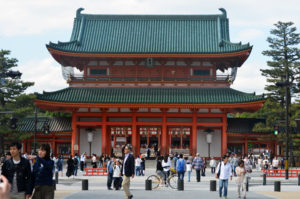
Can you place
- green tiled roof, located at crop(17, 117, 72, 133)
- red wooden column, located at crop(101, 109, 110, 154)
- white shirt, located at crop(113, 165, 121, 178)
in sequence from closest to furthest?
1. white shirt, located at crop(113, 165, 121, 178)
2. red wooden column, located at crop(101, 109, 110, 154)
3. green tiled roof, located at crop(17, 117, 72, 133)

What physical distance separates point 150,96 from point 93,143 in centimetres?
719

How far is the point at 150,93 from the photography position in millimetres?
43438

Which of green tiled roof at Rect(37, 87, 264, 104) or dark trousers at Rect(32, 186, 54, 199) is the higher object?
green tiled roof at Rect(37, 87, 264, 104)

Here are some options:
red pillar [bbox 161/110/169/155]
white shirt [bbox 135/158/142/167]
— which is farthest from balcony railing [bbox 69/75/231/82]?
white shirt [bbox 135/158/142/167]

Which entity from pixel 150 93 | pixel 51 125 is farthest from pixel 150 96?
pixel 51 125

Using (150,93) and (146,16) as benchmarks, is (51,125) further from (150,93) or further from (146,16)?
(146,16)

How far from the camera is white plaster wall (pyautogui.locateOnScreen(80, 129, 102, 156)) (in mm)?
44250

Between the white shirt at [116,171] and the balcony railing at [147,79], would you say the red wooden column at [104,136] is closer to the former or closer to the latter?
the balcony railing at [147,79]

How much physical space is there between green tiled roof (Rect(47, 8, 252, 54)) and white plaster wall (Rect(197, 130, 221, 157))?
7763mm

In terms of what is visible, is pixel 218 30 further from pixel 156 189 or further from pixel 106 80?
pixel 156 189

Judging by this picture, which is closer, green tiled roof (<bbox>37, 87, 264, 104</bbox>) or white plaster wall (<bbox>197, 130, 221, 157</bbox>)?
green tiled roof (<bbox>37, 87, 264, 104</bbox>)

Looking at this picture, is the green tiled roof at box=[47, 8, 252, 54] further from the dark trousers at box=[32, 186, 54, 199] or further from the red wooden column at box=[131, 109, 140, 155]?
the dark trousers at box=[32, 186, 54, 199]

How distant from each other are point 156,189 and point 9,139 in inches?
998

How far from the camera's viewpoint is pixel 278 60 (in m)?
48.1
